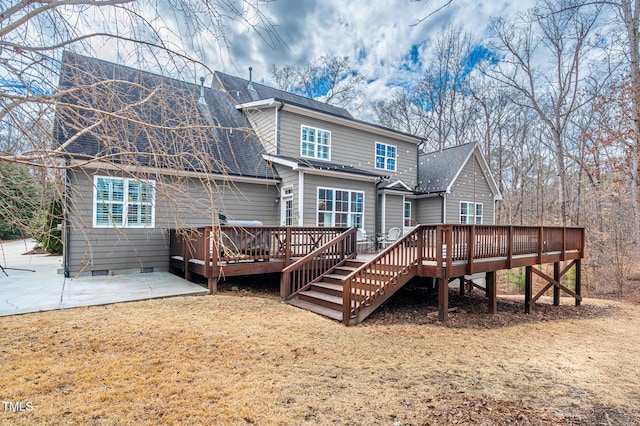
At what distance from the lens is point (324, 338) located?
16.3 ft

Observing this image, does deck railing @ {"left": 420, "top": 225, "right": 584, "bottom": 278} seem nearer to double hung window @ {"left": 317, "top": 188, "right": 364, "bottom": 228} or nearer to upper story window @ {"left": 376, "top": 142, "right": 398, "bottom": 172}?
double hung window @ {"left": 317, "top": 188, "right": 364, "bottom": 228}

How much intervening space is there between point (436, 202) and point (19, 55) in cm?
1484

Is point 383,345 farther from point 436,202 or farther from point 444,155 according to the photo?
point 444,155

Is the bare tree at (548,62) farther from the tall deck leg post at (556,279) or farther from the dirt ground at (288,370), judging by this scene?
the dirt ground at (288,370)

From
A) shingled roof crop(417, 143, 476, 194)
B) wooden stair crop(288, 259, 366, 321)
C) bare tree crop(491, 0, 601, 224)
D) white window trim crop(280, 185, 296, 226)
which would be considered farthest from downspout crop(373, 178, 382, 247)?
bare tree crop(491, 0, 601, 224)

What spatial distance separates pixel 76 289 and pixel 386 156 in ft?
38.7

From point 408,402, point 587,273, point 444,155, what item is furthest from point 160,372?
point 587,273

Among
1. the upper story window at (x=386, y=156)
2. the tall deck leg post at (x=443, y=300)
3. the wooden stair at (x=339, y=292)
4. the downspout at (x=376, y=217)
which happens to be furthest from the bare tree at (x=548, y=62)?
the wooden stair at (x=339, y=292)

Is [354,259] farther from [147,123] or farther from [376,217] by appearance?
[147,123]

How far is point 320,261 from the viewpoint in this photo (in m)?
7.94

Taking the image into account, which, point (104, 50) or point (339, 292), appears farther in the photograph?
point (339, 292)

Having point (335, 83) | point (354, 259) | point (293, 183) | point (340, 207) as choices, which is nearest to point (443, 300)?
point (354, 259)

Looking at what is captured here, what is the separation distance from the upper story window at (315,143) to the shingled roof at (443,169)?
5.47 m

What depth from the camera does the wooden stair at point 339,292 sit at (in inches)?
241
